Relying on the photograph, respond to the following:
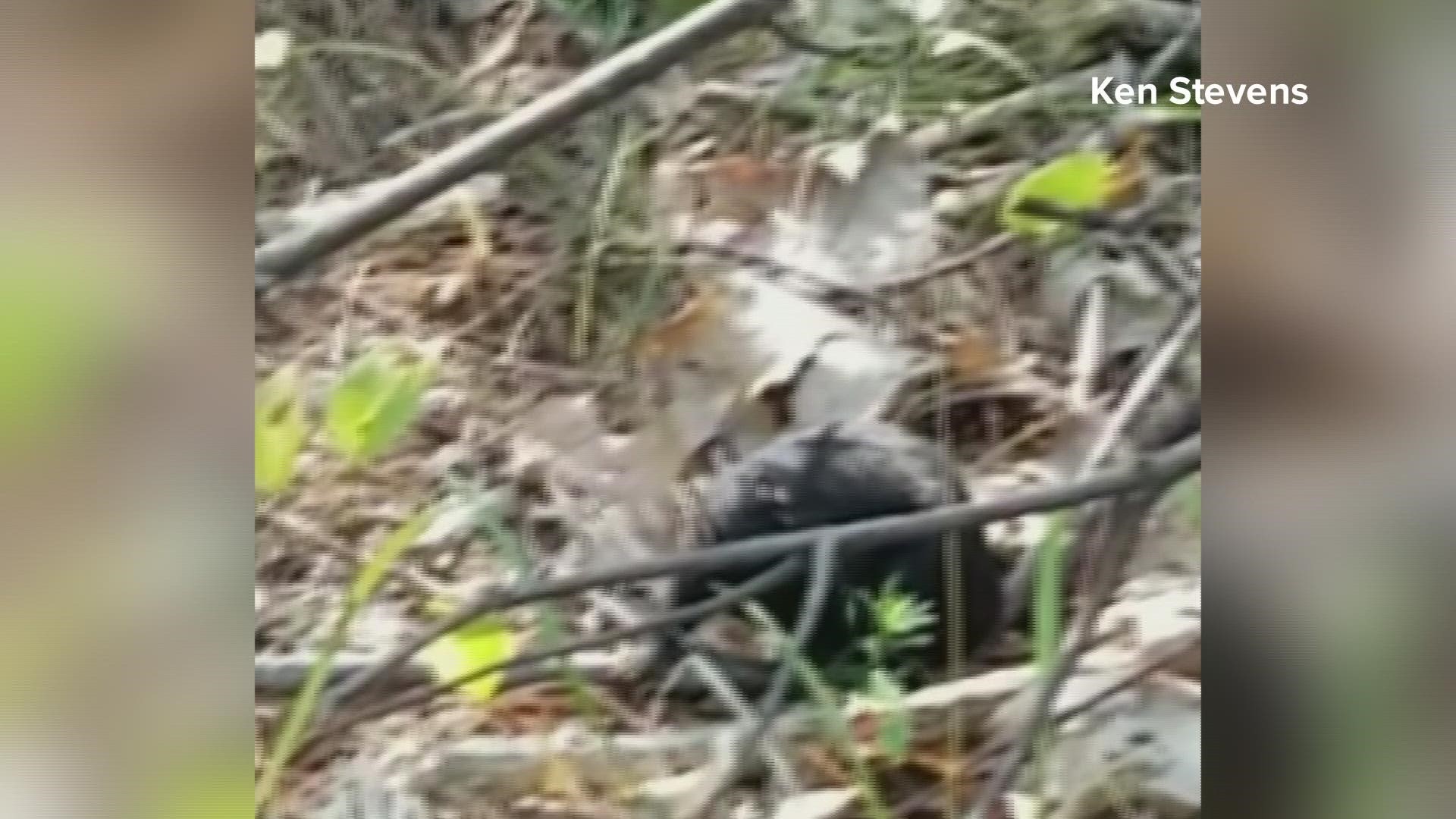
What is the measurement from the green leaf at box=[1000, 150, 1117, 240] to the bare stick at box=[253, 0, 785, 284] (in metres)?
0.16

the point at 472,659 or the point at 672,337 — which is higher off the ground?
the point at 672,337

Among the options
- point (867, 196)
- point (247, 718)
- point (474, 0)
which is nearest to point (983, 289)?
point (867, 196)

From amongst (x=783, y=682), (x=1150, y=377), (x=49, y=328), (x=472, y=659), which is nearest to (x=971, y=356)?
(x=1150, y=377)

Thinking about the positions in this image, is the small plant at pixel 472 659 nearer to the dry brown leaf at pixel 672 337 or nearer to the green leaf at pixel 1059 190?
the dry brown leaf at pixel 672 337

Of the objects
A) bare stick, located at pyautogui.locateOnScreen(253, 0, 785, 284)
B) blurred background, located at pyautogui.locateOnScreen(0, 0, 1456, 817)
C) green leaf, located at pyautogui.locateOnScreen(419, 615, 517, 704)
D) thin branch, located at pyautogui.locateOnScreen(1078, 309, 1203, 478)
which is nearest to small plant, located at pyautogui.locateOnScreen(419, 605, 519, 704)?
green leaf, located at pyautogui.locateOnScreen(419, 615, 517, 704)

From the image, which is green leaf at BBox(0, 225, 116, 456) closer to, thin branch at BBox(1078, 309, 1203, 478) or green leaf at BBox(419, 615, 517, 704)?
green leaf at BBox(419, 615, 517, 704)

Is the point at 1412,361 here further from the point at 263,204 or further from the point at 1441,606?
the point at 263,204

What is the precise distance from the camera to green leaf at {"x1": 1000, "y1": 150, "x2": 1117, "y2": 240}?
1113 mm

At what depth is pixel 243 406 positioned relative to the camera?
1.12 metres

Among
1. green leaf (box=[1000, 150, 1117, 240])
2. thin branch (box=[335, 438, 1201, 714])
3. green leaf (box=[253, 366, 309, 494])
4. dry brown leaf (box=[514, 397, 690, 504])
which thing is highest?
green leaf (box=[1000, 150, 1117, 240])

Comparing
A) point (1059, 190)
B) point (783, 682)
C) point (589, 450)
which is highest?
point (1059, 190)

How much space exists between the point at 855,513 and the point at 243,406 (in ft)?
1.03

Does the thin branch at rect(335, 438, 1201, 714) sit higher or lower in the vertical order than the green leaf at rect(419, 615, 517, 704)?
higher

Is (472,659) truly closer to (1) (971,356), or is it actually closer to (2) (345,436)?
(2) (345,436)
